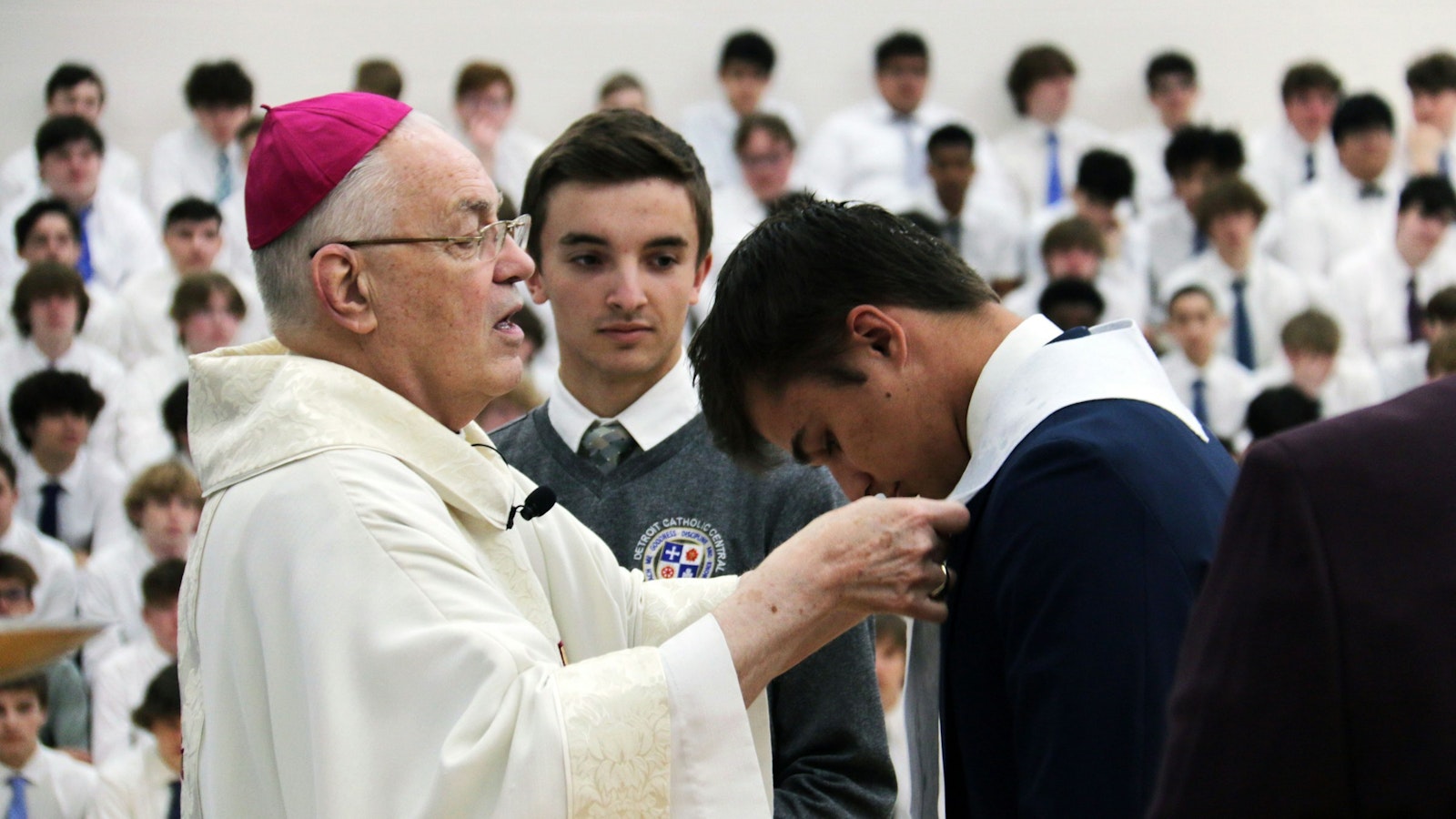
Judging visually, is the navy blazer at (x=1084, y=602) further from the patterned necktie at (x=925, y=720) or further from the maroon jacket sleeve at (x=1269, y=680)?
the maroon jacket sleeve at (x=1269, y=680)

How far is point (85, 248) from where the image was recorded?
28.8ft

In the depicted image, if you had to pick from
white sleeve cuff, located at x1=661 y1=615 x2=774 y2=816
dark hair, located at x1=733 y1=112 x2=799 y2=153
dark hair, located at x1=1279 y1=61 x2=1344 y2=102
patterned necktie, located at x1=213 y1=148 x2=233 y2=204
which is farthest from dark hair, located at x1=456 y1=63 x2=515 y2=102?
white sleeve cuff, located at x1=661 y1=615 x2=774 y2=816

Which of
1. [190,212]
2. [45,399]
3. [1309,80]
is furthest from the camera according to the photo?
[1309,80]

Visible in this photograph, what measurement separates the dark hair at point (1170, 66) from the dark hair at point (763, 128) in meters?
2.96

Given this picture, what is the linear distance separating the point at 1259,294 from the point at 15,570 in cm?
594

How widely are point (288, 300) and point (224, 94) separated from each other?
739 cm

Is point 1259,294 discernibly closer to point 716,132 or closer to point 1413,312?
point 1413,312

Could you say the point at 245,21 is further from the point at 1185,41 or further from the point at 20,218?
the point at 1185,41

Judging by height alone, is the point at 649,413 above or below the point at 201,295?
below

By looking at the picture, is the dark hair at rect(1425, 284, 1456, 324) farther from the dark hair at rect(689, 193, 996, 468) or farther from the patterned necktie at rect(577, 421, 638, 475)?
the dark hair at rect(689, 193, 996, 468)

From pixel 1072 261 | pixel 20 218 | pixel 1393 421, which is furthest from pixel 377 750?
pixel 20 218

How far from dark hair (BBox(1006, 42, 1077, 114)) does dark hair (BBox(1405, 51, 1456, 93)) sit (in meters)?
1.96

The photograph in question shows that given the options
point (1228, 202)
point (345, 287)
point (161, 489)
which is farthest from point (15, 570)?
point (1228, 202)

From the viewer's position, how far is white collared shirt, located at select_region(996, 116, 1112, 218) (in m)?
10.0
